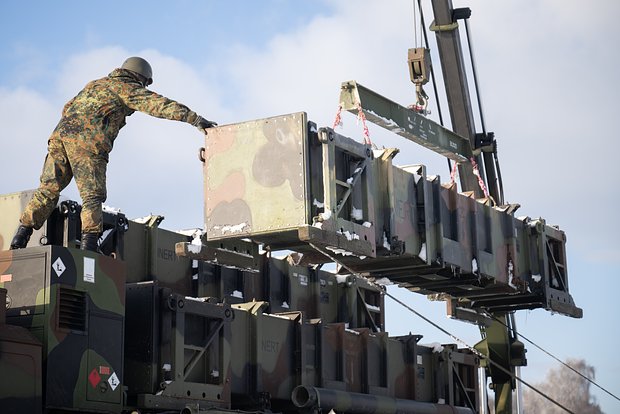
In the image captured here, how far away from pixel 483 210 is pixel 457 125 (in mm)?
2894

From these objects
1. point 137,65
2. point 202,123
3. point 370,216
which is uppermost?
point 137,65

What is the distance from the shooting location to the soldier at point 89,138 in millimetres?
10664

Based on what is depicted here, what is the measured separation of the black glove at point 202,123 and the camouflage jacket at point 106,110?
0.41 feet

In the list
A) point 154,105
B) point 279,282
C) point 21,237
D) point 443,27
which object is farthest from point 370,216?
point 443,27

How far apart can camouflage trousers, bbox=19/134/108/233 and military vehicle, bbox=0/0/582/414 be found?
0.94 ft

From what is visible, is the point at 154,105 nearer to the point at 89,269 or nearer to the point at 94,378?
the point at 89,269

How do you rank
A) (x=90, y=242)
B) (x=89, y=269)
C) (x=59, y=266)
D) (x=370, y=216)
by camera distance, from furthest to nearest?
(x=370, y=216) < (x=90, y=242) < (x=89, y=269) < (x=59, y=266)

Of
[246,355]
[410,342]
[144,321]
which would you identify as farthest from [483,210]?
[144,321]

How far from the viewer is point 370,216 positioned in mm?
12117

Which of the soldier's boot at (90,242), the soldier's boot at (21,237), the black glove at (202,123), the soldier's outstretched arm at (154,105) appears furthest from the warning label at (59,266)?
the black glove at (202,123)

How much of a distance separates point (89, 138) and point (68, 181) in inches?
19.9

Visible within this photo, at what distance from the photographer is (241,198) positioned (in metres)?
11.3

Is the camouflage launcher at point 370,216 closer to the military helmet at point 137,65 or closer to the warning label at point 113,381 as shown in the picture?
the military helmet at point 137,65

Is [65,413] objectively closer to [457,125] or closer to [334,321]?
[334,321]
